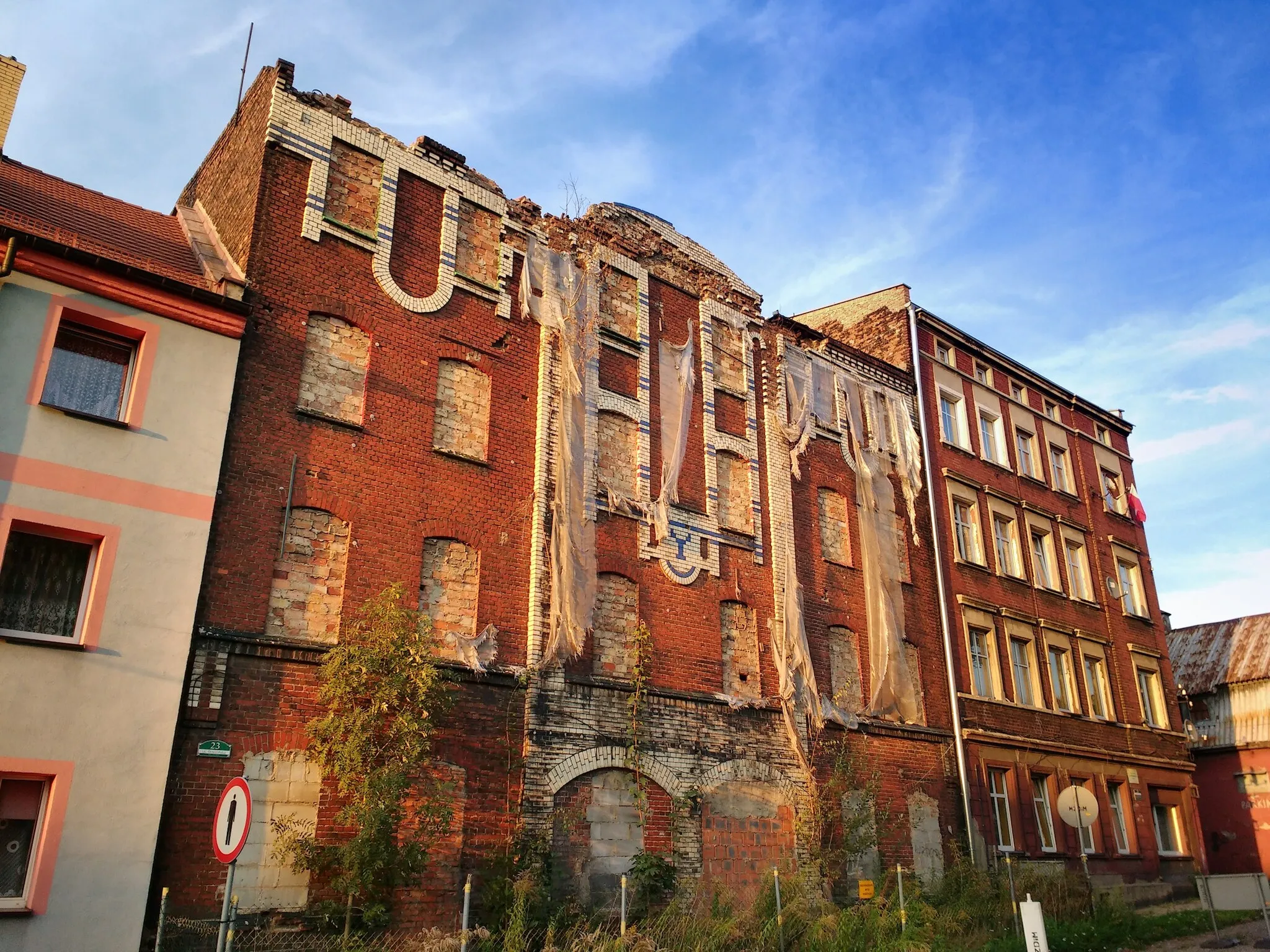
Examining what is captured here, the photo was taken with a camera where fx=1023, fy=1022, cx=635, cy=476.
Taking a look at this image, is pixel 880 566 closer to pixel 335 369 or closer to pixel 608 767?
pixel 608 767

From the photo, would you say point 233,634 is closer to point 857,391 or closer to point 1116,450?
point 857,391

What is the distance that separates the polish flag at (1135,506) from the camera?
3266 centimetres

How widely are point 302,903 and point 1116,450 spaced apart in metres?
29.4

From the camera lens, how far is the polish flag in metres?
32.7

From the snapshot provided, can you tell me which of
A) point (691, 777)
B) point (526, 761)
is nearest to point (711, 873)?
point (691, 777)

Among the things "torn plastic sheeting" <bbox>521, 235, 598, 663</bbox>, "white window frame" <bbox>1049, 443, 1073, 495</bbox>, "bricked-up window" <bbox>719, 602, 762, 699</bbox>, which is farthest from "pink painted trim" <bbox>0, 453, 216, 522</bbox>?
"white window frame" <bbox>1049, 443, 1073, 495</bbox>

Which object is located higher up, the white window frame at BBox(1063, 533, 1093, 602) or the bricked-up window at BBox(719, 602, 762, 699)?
the white window frame at BBox(1063, 533, 1093, 602)

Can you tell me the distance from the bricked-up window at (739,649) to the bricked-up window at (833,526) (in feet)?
10.2

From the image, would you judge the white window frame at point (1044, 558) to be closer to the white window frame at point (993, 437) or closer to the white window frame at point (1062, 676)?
the white window frame at point (1062, 676)

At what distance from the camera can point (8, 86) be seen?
16.4 meters

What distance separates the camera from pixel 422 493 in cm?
1502

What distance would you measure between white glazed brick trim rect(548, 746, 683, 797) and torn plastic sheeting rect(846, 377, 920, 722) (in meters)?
5.88

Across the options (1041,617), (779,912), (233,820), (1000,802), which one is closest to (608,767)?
(779,912)

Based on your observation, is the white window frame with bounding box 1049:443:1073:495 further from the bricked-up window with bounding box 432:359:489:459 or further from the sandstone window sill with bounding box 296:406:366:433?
the sandstone window sill with bounding box 296:406:366:433
